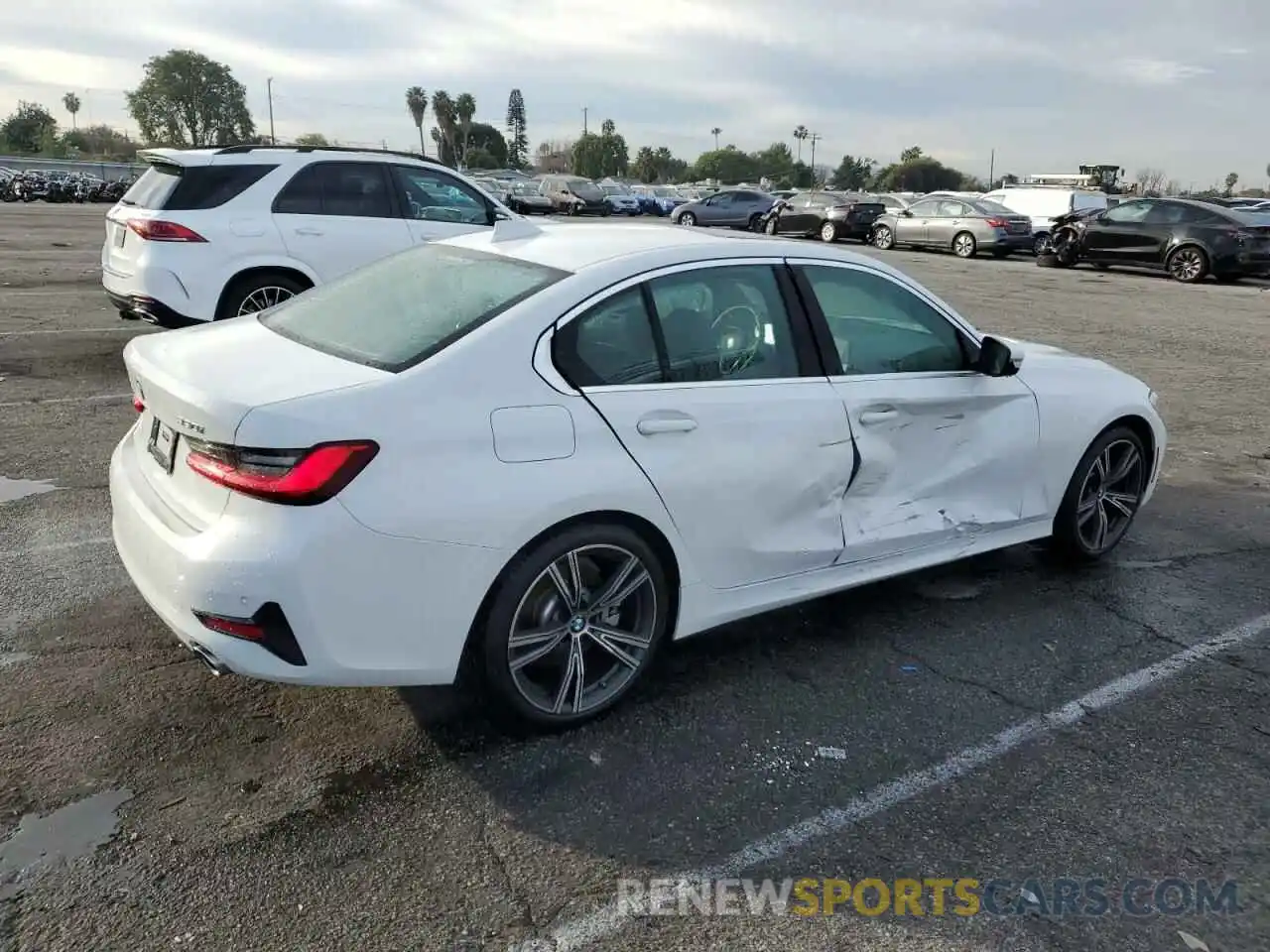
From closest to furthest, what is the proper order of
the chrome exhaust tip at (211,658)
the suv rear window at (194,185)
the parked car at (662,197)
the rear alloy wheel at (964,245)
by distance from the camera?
the chrome exhaust tip at (211,658)
the suv rear window at (194,185)
the rear alloy wheel at (964,245)
the parked car at (662,197)

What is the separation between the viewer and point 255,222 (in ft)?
26.8

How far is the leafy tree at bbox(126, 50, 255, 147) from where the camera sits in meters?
124

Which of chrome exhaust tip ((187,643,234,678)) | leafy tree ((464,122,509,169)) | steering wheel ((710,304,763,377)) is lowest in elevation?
chrome exhaust tip ((187,643,234,678))

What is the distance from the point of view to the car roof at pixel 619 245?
3621 mm

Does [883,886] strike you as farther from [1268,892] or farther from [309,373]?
[309,373]

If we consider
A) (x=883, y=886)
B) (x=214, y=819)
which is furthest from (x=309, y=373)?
(x=883, y=886)

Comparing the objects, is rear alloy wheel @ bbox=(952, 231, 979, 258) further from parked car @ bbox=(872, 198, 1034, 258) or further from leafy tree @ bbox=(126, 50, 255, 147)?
leafy tree @ bbox=(126, 50, 255, 147)

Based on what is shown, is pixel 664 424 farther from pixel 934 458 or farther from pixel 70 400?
pixel 70 400

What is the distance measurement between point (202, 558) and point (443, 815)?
101 centimetres

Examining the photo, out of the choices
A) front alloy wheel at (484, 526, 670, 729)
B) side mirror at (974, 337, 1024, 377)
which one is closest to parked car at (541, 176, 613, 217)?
side mirror at (974, 337, 1024, 377)

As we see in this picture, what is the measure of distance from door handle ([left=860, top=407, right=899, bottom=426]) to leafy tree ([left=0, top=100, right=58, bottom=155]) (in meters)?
123

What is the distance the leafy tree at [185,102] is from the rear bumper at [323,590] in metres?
133

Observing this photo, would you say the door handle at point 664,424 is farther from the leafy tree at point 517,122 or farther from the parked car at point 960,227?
the leafy tree at point 517,122

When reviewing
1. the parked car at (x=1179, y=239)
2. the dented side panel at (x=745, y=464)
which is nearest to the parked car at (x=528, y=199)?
the parked car at (x=1179, y=239)
